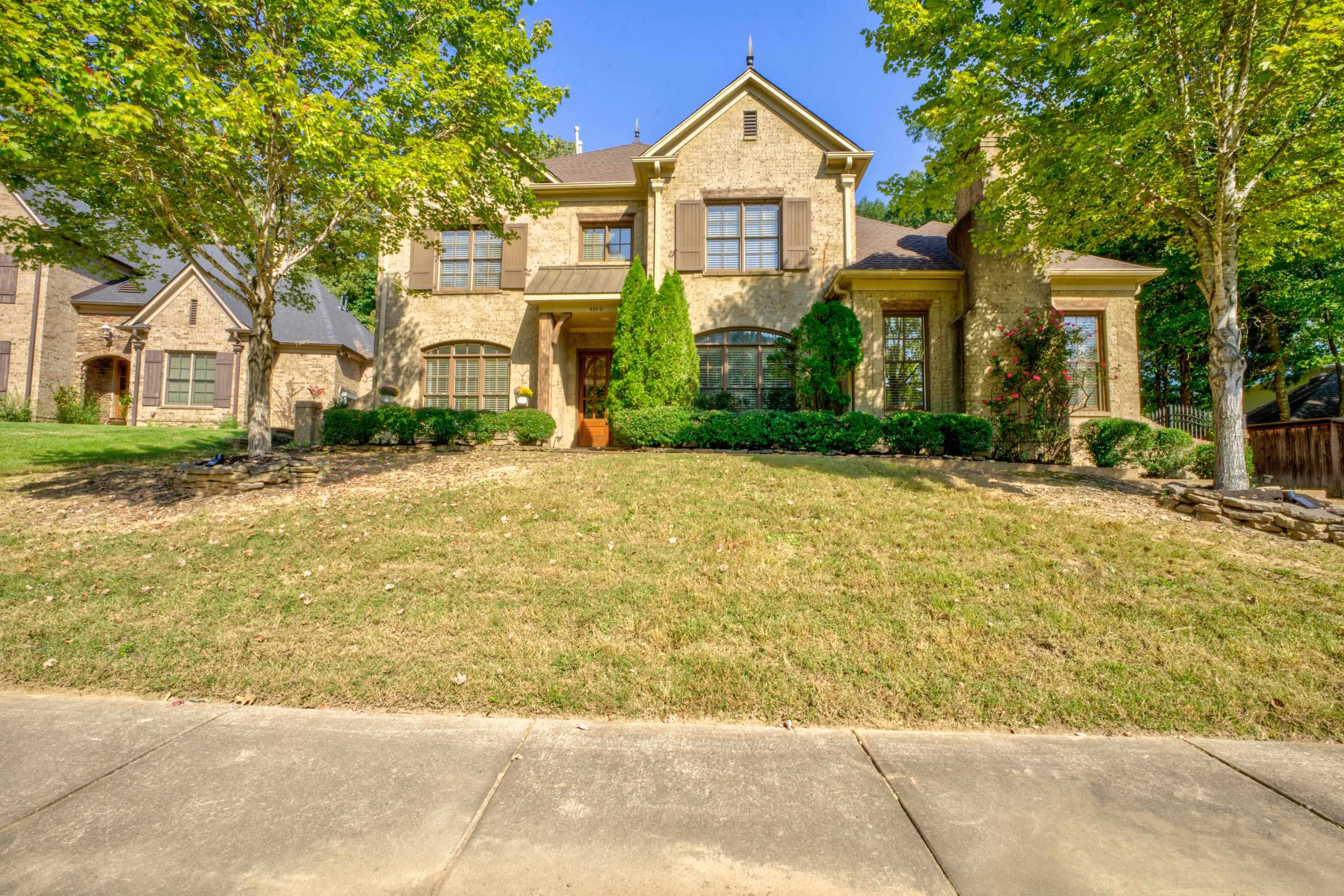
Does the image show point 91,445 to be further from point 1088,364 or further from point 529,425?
point 1088,364

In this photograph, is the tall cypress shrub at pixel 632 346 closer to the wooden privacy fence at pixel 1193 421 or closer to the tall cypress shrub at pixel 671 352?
the tall cypress shrub at pixel 671 352

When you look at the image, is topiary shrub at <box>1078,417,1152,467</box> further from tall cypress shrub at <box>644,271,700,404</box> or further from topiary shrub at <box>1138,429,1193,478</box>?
tall cypress shrub at <box>644,271,700,404</box>

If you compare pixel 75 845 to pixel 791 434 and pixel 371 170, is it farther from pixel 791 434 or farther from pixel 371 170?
pixel 791 434

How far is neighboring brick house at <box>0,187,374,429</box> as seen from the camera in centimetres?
1783

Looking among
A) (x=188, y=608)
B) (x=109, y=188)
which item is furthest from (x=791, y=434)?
(x=109, y=188)

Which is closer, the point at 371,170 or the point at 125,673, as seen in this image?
the point at 125,673

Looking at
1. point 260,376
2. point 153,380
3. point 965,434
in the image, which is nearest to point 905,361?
point 965,434

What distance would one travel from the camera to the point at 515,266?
13.4m

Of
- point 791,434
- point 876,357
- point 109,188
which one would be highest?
point 109,188

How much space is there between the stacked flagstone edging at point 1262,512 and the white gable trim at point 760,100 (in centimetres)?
951

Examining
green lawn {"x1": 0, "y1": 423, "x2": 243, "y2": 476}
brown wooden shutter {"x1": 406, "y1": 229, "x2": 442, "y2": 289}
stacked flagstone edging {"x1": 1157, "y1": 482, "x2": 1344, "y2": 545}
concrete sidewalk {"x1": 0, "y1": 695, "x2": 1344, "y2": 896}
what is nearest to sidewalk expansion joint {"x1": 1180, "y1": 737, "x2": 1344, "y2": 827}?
concrete sidewalk {"x1": 0, "y1": 695, "x2": 1344, "y2": 896}

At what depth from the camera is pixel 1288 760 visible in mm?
2871

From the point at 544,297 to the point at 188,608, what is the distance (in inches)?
355

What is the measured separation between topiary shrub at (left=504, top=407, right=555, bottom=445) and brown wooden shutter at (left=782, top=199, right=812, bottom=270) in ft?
20.9
